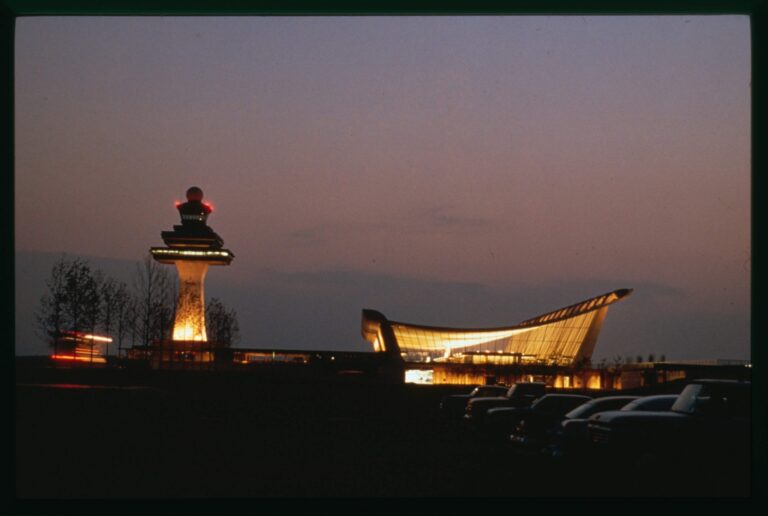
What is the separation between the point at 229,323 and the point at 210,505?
9740 cm

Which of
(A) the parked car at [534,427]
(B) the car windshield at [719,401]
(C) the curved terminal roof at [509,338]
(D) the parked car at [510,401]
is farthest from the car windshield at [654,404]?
(C) the curved terminal roof at [509,338]

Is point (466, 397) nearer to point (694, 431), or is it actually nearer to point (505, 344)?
point (694, 431)

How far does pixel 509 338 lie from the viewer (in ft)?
301

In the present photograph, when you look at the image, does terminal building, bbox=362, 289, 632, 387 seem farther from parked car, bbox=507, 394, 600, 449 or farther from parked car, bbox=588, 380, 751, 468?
parked car, bbox=588, 380, 751, 468

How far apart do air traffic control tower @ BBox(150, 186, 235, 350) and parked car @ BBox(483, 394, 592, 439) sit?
81.6m

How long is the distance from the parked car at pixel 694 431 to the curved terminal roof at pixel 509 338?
223ft

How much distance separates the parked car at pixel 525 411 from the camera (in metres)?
18.6

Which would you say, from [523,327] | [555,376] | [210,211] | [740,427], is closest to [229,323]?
[210,211]

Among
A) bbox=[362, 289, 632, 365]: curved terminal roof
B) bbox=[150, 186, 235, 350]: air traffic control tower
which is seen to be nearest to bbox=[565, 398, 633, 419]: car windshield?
bbox=[362, 289, 632, 365]: curved terminal roof

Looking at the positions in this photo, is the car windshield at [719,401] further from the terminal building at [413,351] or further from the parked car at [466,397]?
the terminal building at [413,351]

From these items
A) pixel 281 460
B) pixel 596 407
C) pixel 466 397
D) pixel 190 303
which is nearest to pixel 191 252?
pixel 190 303

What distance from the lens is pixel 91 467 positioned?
15.3 metres

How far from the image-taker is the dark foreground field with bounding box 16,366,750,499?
13164 millimetres

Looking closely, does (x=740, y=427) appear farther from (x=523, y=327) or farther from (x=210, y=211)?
(x=210, y=211)
